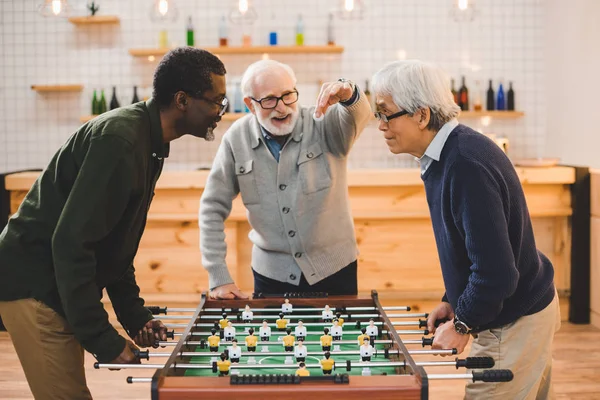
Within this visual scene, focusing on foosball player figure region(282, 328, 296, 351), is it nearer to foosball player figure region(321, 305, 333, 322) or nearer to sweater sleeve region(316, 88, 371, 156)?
foosball player figure region(321, 305, 333, 322)

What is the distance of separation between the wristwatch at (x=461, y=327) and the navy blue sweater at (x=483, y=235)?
15 mm

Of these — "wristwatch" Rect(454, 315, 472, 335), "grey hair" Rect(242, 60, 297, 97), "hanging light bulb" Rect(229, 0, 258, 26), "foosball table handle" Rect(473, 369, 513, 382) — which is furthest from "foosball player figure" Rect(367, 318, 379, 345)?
"hanging light bulb" Rect(229, 0, 258, 26)

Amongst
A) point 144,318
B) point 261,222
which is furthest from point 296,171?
point 144,318

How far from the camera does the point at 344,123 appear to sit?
3.00 m

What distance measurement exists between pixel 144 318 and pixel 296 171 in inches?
37.8

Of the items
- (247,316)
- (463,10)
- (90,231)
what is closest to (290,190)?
(247,316)

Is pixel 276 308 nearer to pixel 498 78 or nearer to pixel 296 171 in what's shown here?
pixel 296 171

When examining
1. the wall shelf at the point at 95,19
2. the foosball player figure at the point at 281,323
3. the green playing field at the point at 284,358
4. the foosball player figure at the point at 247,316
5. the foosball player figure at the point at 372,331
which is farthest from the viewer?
the wall shelf at the point at 95,19

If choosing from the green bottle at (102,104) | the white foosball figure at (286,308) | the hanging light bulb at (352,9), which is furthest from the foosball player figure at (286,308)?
the green bottle at (102,104)

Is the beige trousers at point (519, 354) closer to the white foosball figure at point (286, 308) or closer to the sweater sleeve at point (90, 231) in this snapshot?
the white foosball figure at point (286, 308)

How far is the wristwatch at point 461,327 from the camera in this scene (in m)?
2.02

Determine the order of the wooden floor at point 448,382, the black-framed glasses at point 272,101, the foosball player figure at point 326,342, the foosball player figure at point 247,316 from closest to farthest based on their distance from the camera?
the foosball player figure at point 326,342
the foosball player figure at point 247,316
the black-framed glasses at point 272,101
the wooden floor at point 448,382

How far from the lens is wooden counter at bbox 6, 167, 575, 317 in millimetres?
5055

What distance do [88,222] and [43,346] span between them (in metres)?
0.48
